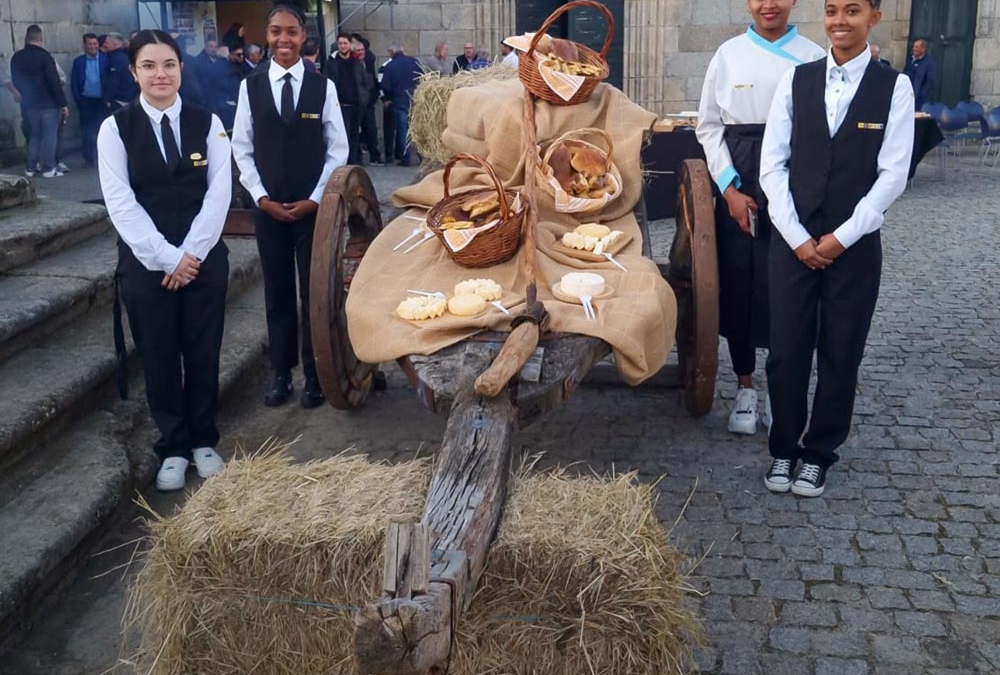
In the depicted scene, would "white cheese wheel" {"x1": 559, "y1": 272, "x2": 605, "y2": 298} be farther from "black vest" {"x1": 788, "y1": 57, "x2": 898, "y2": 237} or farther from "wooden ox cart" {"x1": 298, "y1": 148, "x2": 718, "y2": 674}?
"black vest" {"x1": 788, "y1": 57, "x2": 898, "y2": 237}

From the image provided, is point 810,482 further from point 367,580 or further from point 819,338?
point 367,580

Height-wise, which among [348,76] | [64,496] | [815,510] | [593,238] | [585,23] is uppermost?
[585,23]

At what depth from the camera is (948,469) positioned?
4309 mm

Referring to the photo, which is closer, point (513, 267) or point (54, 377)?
point (513, 267)

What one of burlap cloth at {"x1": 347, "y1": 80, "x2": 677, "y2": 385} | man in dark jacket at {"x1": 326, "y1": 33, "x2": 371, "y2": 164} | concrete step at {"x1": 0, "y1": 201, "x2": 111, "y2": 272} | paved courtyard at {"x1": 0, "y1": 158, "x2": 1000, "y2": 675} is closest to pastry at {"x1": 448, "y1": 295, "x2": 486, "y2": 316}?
burlap cloth at {"x1": 347, "y1": 80, "x2": 677, "y2": 385}

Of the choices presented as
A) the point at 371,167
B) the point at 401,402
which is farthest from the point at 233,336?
the point at 371,167

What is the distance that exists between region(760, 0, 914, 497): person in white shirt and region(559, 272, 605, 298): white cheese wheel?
26.9 inches

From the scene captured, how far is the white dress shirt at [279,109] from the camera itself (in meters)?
4.85

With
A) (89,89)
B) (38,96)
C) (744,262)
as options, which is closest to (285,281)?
(744,262)

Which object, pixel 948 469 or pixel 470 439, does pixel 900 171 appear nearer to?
pixel 948 469

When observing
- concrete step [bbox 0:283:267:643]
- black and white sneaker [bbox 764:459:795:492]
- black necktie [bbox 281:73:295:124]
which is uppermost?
black necktie [bbox 281:73:295:124]

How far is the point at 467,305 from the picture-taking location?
3744mm

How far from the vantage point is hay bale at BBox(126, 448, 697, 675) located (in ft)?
8.14

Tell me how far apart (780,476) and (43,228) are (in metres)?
3.99
